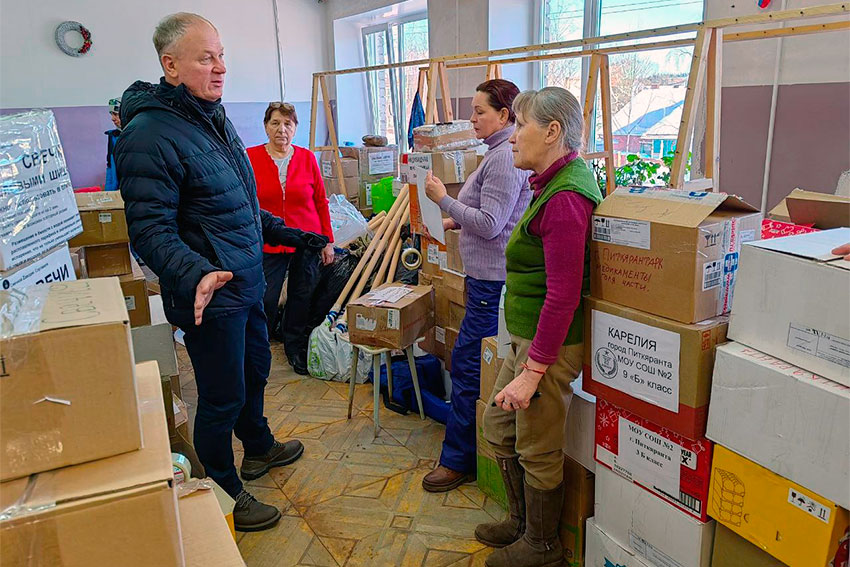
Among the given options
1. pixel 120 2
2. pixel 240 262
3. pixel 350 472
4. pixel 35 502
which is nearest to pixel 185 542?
pixel 35 502

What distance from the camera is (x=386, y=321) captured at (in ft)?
8.71

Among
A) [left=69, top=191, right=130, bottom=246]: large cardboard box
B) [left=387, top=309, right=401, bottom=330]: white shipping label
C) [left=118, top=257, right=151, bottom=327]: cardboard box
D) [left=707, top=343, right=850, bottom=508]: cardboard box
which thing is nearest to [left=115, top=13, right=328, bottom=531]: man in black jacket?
[left=387, top=309, right=401, bottom=330]: white shipping label

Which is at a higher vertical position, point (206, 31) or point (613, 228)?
point (206, 31)

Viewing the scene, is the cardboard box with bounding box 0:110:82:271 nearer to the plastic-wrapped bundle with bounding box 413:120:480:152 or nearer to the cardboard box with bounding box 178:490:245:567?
the cardboard box with bounding box 178:490:245:567

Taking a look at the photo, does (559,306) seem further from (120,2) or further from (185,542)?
(120,2)

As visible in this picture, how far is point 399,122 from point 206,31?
16.5 ft

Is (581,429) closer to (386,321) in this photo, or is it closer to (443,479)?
(443,479)

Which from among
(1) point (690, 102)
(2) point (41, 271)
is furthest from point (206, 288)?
(1) point (690, 102)

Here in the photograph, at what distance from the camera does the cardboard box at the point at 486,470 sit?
2.16 meters

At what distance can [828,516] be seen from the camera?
1105mm

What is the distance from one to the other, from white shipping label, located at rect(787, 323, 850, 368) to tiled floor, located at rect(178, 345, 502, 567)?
3.96 ft

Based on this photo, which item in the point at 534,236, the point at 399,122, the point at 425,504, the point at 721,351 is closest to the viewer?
the point at 721,351

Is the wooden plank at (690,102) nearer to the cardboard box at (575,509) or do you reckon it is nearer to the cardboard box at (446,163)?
the cardboard box at (446,163)

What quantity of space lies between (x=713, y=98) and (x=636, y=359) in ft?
4.41
